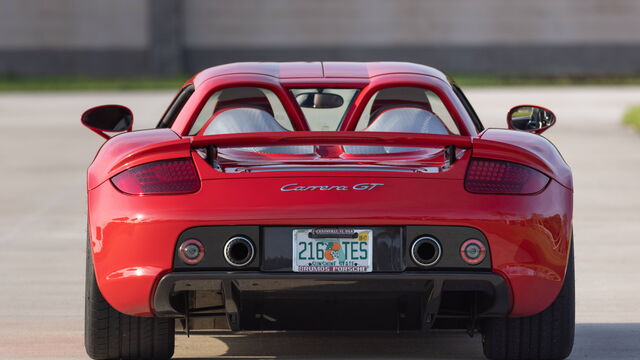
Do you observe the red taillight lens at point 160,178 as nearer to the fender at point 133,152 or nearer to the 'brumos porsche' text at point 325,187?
the fender at point 133,152

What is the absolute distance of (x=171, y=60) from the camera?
5050 centimetres

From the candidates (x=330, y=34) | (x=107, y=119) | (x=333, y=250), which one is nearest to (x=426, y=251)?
(x=333, y=250)

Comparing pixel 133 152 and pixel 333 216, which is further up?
pixel 133 152

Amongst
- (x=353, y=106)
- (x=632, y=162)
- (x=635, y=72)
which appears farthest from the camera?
(x=635, y=72)

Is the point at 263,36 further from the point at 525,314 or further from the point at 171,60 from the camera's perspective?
the point at 525,314

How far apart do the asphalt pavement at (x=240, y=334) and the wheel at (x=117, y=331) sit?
41 cm

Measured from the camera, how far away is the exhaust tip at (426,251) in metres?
4.77

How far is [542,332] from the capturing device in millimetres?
5238

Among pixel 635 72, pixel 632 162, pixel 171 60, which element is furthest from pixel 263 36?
pixel 632 162

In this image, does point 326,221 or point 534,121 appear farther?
point 534,121

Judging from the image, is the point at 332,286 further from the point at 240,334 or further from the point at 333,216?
the point at 240,334

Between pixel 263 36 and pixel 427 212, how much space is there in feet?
155

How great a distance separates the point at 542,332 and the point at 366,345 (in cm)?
95

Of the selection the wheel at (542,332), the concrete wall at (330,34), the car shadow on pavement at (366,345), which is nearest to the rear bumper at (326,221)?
the wheel at (542,332)
